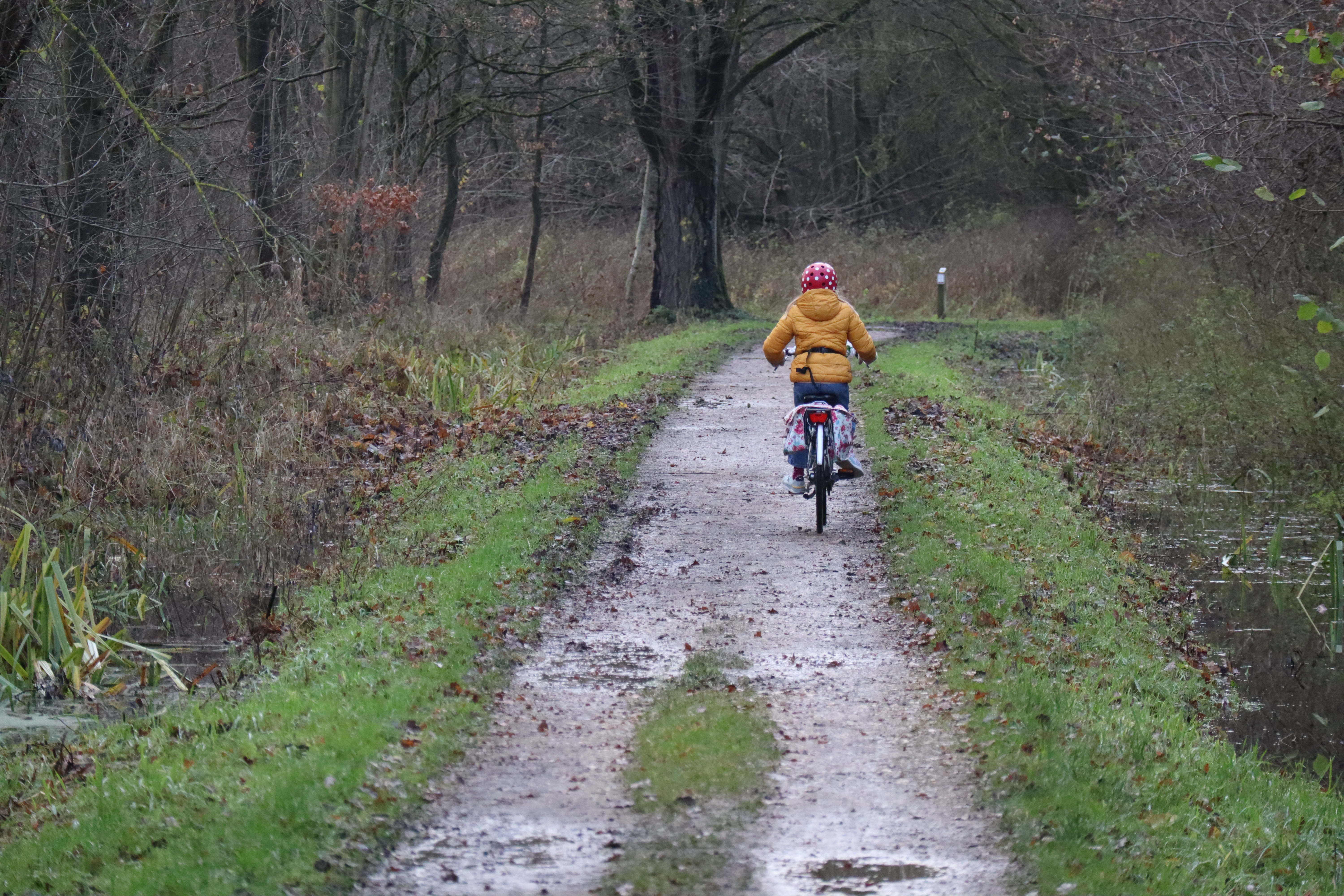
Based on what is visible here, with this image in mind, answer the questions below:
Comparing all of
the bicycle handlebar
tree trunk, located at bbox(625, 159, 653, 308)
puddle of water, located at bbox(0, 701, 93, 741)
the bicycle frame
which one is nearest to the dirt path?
the bicycle frame

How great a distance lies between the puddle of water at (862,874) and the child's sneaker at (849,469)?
589 centimetres

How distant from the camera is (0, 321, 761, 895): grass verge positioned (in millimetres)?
5070

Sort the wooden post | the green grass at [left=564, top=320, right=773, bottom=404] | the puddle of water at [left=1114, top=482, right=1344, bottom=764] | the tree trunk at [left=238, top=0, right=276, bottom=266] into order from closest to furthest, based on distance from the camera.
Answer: the puddle of water at [left=1114, top=482, right=1344, bottom=764] → the wooden post → the tree trunk at [left=238, top=0, right=276, bottom=266] → the green grass at [left=564, top=320, right=773, bottom=404]

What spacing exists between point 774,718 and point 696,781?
93 centimetres

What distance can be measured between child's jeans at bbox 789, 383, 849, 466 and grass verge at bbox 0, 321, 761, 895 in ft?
5.01

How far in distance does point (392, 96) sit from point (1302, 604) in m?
18.1

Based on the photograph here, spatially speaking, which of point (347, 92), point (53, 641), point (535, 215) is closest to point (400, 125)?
point (347, 92)

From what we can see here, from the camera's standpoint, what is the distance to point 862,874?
195 inches

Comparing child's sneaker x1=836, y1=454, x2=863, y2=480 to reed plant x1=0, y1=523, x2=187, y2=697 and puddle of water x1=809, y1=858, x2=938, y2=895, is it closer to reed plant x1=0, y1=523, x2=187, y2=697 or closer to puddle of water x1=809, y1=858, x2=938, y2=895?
reed plant x1=0, y1=523, x2=187, y2=697

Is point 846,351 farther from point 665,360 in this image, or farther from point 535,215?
point 535,215

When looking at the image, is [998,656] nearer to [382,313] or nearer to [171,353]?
[171,353]

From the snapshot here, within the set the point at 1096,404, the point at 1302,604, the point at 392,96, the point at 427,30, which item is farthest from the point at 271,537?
the point at 392,96

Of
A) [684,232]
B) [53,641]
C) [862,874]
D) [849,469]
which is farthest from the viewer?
[684,232]

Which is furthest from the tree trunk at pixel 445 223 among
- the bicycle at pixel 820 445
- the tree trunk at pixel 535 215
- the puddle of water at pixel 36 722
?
the puddle of water at pixel 36 722
